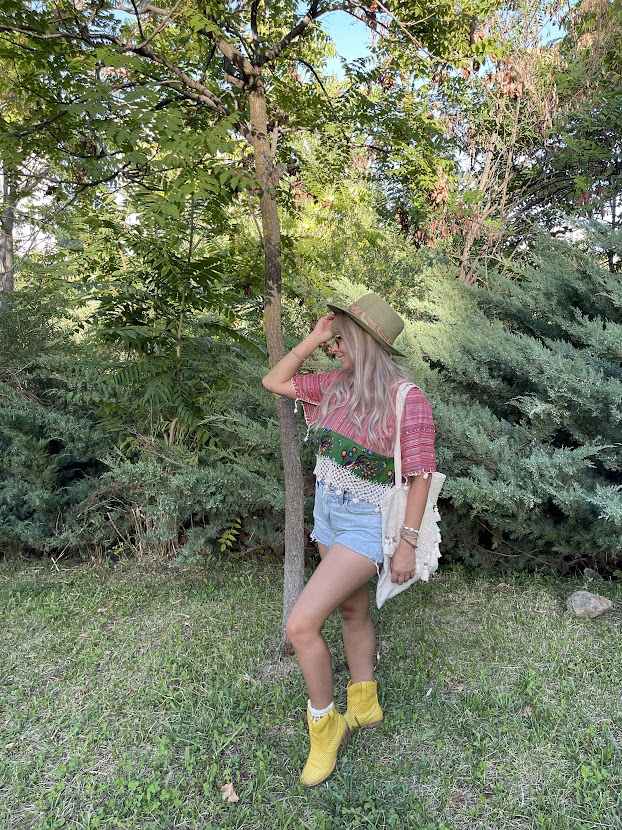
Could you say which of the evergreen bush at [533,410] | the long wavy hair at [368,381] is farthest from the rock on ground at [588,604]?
the long wavy hair at [368,381]

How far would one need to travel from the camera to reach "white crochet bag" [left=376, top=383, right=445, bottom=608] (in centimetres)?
231

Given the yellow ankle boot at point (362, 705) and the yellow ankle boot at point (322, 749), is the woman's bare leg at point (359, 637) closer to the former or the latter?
the yellow ankle boot at point (362, 705)

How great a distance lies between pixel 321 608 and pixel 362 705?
72 cm

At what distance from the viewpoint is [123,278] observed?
445 centimetres

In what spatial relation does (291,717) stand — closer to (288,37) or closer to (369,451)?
(369,451)

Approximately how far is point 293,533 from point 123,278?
2.44 m

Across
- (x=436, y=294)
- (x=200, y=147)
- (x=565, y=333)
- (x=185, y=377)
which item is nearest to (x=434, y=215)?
(x=436, y=294)

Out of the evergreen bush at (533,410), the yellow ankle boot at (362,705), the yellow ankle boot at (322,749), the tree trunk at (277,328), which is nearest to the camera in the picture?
the yellow ankle boot at (322,749)

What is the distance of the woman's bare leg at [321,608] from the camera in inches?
86.3

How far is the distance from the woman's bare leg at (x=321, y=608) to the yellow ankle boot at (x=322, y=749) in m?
0.08

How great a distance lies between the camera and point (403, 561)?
2289mm

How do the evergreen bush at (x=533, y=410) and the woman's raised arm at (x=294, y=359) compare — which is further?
the evergreen bush at (x=533, y=410)

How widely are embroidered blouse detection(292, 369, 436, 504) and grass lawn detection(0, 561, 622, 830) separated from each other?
1.11 meters

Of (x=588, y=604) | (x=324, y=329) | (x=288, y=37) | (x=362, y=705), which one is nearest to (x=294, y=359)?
(x=324, y=329)
